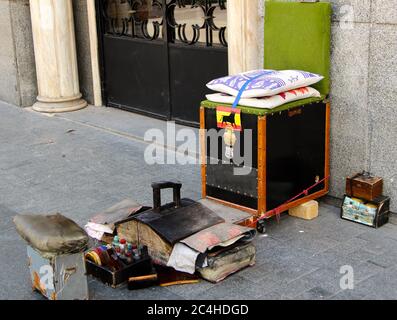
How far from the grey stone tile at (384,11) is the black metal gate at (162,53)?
263 centimetres

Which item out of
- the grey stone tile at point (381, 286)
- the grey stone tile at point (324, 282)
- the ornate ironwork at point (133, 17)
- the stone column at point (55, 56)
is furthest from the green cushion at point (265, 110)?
the stone column at point (55, 56)

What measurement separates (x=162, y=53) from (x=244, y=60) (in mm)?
2265

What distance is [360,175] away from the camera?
21.5ft

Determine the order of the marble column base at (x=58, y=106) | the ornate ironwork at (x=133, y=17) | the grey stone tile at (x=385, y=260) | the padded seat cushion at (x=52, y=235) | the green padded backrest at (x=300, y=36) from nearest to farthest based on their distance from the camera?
the padded seat cushion at (x=52, y=235)
the grey stone tile at (x=385, y=260)
the green padded backrest at (x=300, y=36)
the ornate ironwork at (x=133, y=17)
the marble column base at (x=58, y=106)

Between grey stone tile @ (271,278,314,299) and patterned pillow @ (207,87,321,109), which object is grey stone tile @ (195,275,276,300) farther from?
patterned pillow @ (207,87,321,109)

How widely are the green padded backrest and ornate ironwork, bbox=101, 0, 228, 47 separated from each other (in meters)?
1.77

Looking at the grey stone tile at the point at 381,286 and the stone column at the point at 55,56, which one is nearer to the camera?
the grey stone tile at the point at 381,286

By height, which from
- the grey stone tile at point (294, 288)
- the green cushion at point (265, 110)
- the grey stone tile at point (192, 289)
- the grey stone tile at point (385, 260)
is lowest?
the grey stone tile at point (192, 289)

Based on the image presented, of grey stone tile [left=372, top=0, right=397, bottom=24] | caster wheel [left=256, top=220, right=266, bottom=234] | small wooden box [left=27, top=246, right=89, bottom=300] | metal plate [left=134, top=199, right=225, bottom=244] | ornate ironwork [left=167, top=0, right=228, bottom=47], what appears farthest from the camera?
ornate ironwork [left=167, top=0, right=228, bottom=47]

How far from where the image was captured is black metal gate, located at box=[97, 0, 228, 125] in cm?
888

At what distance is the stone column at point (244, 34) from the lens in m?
7.46

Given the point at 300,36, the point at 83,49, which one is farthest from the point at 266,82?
the point at 83,49

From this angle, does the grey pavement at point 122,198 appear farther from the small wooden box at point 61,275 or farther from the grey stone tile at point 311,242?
the small wooden box at point 61,275

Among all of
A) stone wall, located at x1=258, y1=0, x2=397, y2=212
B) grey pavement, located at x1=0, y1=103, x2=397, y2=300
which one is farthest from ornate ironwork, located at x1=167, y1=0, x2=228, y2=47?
stone wall, located at x1=258, y1=0, x2=397, y2=212
